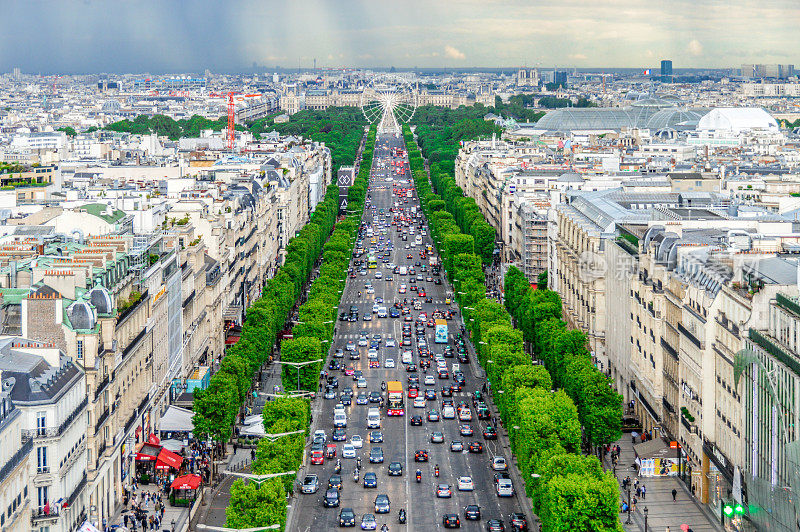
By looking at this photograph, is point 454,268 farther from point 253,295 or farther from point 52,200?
point 52,200

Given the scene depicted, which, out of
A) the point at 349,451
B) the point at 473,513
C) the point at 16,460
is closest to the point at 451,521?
the point at 473,513

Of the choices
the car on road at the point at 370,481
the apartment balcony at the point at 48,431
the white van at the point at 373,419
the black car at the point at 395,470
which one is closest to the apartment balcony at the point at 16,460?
the apartment balcony at the point at 48,431

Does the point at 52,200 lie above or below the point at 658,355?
above

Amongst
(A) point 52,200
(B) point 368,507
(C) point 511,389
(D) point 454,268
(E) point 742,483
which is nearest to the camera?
(E) point 742,483

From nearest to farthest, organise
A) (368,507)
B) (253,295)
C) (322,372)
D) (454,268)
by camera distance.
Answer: (368,507) < (322,372) < (253,295) < (454,268)

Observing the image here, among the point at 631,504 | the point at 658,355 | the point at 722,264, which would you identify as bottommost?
the point at 631,504

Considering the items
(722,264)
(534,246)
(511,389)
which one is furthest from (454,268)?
(722,264)

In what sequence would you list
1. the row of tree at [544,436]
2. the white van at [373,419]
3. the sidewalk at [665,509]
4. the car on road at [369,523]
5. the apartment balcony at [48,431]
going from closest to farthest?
the apartment balcony at [48,431] → the row of tree at [544,436] → the car on road at [369,523] → the sidewalk at [665,509] → the white van at [373,419]

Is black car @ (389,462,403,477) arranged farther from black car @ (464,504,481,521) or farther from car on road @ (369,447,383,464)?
black car @ (464,504,481,521)

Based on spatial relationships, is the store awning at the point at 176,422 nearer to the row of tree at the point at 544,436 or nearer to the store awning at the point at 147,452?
the store awning at the point at 147,452
